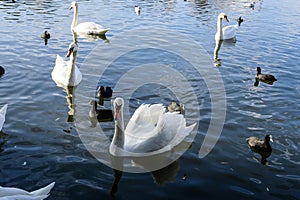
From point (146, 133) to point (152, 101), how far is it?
3387 mm

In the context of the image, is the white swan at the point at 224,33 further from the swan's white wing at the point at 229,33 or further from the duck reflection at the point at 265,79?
the duck reflection at the point at 265,79

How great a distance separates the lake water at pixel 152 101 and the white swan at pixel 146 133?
517 mm

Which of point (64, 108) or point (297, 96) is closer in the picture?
point (64, 108)

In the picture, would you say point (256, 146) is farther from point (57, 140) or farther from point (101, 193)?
point (57, 140)

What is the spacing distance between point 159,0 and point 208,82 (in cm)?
2502

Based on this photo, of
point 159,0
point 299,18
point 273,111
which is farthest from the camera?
point 159,0

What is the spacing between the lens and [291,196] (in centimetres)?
783

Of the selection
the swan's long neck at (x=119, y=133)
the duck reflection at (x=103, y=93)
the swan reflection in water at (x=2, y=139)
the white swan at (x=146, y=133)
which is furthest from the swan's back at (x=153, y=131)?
the duck reflection at (x=103, y=93)

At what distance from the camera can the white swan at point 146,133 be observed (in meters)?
9.09

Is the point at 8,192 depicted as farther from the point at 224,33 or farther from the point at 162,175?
the point at 224,33

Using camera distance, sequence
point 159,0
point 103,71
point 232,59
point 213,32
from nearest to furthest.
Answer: point 103,71
point 232,59
point 213,32
point 159,0

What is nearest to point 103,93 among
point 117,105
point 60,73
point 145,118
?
point 60,73

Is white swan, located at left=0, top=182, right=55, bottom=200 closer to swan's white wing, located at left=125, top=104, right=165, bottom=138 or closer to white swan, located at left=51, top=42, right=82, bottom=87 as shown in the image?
swan's white wing, located at left=125, top=104, right=165, bottom=138

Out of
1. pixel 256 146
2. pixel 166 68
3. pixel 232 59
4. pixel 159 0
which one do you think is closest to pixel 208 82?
pixel 166 68
